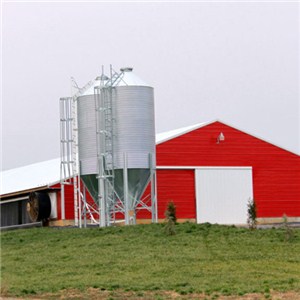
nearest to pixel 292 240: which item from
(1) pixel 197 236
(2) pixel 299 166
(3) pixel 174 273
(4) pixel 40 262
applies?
(1) pixel 197 236

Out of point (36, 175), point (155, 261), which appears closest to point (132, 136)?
point (155, 261)

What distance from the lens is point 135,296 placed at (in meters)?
17.8

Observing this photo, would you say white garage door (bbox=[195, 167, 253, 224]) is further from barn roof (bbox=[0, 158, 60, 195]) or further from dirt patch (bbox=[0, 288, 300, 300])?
→ dirt patch (bbox=[0, 288, 300, 300])

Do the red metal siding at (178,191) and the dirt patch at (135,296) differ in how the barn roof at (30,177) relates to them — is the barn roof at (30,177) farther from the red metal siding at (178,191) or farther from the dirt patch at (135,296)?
the dirt patch at (135,296)

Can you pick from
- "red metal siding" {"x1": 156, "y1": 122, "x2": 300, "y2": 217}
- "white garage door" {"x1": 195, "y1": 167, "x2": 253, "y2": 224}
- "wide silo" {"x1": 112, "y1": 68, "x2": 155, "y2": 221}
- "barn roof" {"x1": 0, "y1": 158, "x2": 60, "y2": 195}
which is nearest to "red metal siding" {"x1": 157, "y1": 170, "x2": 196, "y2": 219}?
"red metal siding" {"x1": 156, "y1": 122, "x2": 300, "y2": 217}

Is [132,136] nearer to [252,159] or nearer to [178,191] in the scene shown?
[178,191]

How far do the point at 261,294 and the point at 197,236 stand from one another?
23.9ft

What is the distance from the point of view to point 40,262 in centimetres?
2264

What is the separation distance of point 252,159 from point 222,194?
8.70 feet

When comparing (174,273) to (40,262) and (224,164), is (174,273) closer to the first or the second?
(40,262)

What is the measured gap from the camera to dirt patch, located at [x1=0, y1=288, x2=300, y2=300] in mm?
17500

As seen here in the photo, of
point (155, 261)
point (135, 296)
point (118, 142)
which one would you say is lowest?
point (135, 296)

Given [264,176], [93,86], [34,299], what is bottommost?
[34,299]

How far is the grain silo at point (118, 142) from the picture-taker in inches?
1203
